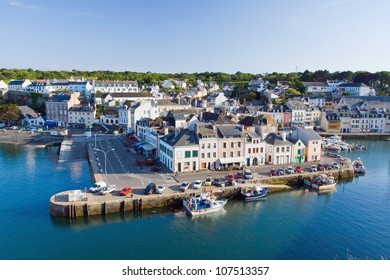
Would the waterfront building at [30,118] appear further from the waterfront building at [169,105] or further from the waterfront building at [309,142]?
the waterfront building at [309,142]

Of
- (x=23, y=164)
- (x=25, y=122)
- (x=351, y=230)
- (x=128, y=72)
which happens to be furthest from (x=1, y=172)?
(x=128, y=72)

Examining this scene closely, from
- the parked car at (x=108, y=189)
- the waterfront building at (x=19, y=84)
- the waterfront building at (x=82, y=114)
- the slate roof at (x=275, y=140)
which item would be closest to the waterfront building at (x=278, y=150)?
the slate roof at (x=275, y=140)

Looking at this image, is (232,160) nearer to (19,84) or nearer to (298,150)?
(298,150)

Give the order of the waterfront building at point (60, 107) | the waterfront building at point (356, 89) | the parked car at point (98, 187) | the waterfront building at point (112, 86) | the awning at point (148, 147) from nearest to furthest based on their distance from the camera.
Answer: the parked car at point (98, 187) < the awning at point (148, 147) < the waterfront building at point (60, 107) < the waterfront building at point (112, 86) < the waterfront building at point (356, 89)

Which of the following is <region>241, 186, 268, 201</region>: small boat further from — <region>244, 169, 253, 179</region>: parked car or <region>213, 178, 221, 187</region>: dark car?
<region>244, 169, 253, 179</region>: parked car

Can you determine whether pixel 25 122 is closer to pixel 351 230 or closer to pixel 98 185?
pixel 98 185

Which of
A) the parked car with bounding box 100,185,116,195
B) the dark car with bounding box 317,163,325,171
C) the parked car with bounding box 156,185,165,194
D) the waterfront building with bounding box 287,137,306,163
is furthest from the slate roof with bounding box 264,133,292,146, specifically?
the parked car with bounding box 100,185,116,195
